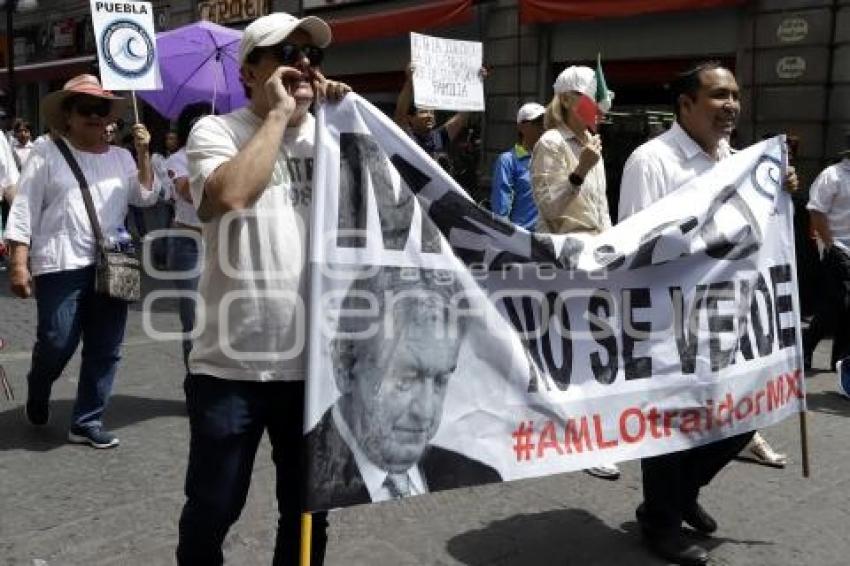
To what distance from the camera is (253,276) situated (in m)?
2.43

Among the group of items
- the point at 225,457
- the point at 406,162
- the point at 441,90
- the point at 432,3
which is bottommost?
the point at 225,457

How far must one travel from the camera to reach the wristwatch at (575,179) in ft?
12.9

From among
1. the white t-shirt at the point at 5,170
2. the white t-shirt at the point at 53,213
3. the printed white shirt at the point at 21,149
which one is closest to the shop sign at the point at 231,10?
the printed white shirt at the point at 21,149

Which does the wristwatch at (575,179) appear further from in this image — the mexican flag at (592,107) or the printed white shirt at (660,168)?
the printed white shirt at (660,168)

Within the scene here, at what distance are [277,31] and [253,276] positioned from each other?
66cm

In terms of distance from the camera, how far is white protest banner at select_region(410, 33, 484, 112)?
6.11 metres

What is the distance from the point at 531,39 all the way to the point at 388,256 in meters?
10.4

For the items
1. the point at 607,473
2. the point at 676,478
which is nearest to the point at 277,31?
the point at 676,478

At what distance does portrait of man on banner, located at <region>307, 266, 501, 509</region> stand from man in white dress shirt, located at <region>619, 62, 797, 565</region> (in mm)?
905

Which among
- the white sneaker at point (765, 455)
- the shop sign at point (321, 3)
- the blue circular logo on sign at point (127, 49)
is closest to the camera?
the white sneaker at point (765, 455)

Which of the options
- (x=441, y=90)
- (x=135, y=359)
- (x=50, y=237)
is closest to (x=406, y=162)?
(x=50, y=237)

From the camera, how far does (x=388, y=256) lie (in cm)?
264

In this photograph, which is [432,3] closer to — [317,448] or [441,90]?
[441,90]

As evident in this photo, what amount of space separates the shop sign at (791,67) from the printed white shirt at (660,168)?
260 inches
